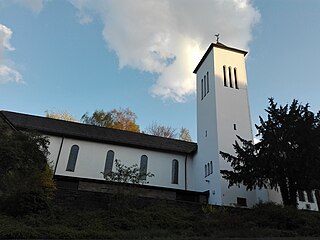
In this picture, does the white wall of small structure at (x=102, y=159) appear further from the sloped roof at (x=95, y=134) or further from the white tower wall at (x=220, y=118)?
the white tower wall at (x=220, y=118)

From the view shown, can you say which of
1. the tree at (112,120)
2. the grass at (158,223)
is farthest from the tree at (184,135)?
the grass at (158,223)

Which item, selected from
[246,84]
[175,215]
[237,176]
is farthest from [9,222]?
[246,84]

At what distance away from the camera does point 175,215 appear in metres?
15.1

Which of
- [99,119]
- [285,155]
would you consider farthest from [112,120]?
[285,155]

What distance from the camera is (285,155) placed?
19891 millimetres

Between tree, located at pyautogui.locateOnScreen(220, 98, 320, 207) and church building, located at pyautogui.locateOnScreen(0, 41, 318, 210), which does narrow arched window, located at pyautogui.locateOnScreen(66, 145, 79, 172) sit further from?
tree, located at pyautogui.locateOnScreen(220, 98, 320, 207)

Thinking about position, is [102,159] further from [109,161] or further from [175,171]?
[175,171]

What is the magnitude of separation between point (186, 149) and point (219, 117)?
4830 mm

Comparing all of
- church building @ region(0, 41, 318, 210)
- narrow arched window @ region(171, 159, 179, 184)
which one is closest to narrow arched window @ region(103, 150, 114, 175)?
church building @ region(0, 41, 318, 210)

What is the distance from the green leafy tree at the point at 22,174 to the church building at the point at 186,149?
7792mm

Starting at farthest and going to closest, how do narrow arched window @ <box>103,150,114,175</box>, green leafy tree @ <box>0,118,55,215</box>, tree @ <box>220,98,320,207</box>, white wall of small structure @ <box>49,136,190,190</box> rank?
1. narrow arched window @ <box>103,150,114,175</box>
2. white wall of small structure @ <box>49,136,190,190</box>
3. tree @ <box>220,98,320,207</box>
4. green leafy tree @ <box>0,118,55,215</box>

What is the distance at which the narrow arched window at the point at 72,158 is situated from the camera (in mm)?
26972

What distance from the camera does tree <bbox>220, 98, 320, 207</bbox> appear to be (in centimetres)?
1906

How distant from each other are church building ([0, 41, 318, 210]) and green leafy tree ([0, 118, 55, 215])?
7.79m
